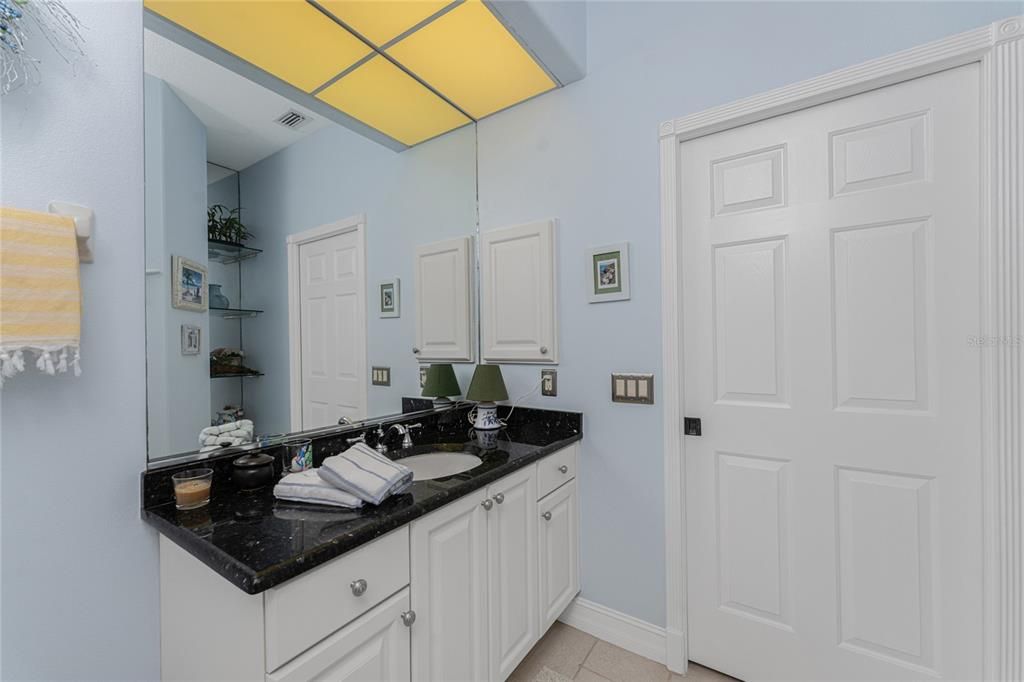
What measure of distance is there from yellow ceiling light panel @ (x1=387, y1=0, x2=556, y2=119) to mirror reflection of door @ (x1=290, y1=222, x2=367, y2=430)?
77 centimetres

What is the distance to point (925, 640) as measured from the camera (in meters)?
1.28

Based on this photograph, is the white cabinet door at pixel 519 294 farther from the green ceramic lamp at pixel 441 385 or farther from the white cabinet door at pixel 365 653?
the white cabinet door at pixel 365 653

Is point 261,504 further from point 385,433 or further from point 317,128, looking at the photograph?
point 317,128

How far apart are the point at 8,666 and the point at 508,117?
2.45 meters

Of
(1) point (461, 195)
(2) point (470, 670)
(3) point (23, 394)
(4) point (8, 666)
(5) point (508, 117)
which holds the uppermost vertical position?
(5) point (508, 117)

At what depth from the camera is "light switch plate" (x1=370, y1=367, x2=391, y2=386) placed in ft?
5.67

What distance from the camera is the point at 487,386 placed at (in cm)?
190

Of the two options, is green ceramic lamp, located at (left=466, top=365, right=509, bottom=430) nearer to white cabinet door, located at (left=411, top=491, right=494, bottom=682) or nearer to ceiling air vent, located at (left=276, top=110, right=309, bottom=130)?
white cabinet door, located at (left=411, top=491, right=494, bottom=682)

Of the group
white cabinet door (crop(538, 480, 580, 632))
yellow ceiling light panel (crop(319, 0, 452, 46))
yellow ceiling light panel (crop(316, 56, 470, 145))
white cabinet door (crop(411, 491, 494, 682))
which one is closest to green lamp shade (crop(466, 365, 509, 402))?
white cabinet door (crop(538, 480, 580, 632))

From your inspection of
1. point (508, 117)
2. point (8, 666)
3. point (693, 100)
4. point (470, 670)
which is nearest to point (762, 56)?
point (693, 100)

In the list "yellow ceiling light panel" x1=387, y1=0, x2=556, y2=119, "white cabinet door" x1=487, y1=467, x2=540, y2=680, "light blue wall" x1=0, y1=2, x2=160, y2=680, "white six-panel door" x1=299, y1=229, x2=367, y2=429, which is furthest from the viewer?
"yellow ceiling light panel" x1=387, y1=0, x2=556, y2=119

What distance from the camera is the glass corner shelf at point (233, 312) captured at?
122 centimetres

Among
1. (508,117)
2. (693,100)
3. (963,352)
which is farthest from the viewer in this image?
(508,117)

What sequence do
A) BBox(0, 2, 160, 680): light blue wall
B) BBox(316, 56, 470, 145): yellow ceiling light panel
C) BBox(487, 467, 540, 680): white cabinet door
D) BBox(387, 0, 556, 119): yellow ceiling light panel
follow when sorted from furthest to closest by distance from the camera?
BBox(316, 56, 470, 145): yellow ceiling light panel, BBox(387, 0, 556, 119): yellow ceiling light panel, BBox(487, 467, 540, 680): white cabinet door, BBox(0, 2, 160, 680): light blue wall
